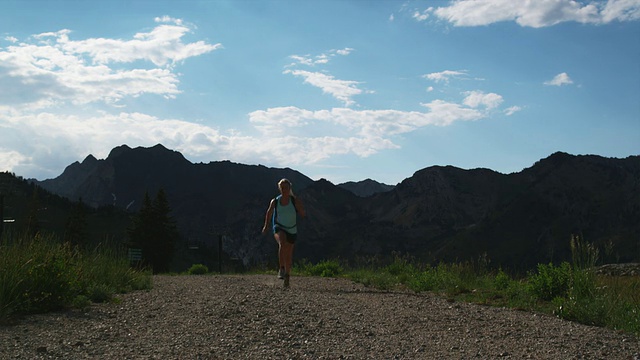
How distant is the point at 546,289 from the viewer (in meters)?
10.4

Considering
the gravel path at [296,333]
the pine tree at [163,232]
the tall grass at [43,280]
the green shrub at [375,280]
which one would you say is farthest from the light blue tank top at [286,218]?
the pine tree at [163,232]

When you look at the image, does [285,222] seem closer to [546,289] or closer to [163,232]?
[546,289]

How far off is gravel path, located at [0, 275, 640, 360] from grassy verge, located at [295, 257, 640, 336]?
0.50 meters

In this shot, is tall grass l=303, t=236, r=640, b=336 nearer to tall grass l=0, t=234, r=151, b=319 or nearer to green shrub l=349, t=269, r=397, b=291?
green shrub l=349, t=269, r=397, b=291

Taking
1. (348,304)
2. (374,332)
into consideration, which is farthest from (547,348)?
(348,304)

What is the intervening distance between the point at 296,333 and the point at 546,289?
216 inches

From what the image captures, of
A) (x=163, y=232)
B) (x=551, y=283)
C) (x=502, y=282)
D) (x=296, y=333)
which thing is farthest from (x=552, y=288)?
(x=163, y=232)

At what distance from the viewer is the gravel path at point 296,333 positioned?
19.8 feet

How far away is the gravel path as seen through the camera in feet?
19.8

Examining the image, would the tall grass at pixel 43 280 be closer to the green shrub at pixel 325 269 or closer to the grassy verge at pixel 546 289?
the grassy verge at pixel 546 289

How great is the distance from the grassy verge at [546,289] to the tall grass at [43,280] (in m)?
5.76

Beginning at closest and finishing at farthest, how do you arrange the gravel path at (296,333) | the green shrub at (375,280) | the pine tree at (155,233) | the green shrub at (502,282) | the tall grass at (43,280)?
the gravel path at (296,333), the tall grass at (43,280), the green shrub at (502,282), the green shrub at (375,280), the pine tree at (155,233)

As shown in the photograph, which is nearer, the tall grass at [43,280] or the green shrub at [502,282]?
the tall grass at [43,280]

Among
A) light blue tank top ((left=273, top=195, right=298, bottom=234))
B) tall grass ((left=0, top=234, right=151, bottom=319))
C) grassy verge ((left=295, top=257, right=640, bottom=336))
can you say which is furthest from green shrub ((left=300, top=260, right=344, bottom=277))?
tall grass ((left=0, top=234, right=151, bottom=319))
